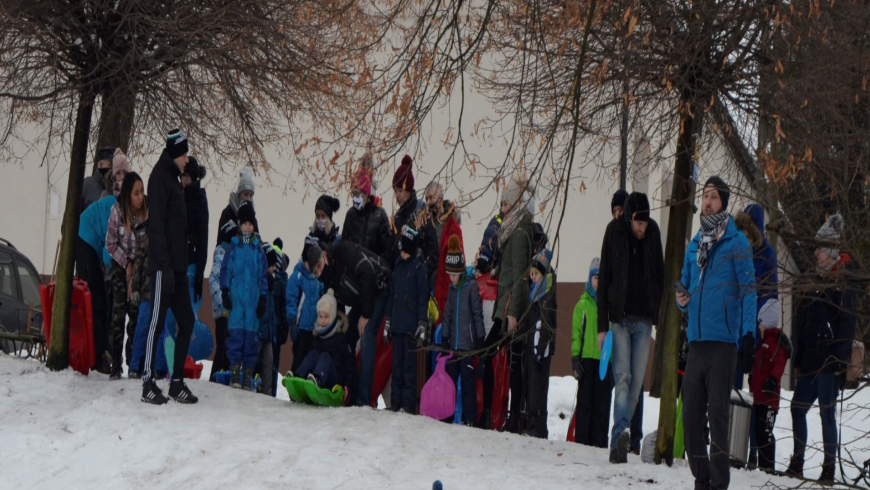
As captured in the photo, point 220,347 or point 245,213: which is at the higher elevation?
point 245,213

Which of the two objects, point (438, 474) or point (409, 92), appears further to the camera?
point (438, 474)

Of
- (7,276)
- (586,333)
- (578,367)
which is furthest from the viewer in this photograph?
(7,276)

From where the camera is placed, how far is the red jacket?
8.89 metres

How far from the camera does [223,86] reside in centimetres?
1016

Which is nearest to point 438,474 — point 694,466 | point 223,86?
point 694,466

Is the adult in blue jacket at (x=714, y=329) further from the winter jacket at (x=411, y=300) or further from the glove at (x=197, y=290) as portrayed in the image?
the glove at (x=197, y=290)

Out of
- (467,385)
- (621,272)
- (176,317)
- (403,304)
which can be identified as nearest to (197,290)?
(176,317)

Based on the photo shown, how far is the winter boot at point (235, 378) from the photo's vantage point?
10242 mm

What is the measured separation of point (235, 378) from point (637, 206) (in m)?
4.31

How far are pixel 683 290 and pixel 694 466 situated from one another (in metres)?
1.16

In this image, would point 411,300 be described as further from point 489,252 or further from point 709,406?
point 709,406

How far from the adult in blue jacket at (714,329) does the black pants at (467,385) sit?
2.91 meters

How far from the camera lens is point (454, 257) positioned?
9.80 meters

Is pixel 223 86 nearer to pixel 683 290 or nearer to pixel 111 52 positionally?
pixel 111 52
